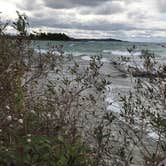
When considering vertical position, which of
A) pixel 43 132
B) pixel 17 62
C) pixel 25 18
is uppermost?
pixel 25 18

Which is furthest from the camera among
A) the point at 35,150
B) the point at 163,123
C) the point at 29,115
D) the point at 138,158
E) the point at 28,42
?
the point at 138,158

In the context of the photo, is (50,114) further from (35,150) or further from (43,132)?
(35,150)

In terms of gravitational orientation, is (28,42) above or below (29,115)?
above

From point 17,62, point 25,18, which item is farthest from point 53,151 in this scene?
point 25,18

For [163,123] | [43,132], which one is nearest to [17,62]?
[43,132]

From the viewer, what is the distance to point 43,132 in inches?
199

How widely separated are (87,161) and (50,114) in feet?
5.12

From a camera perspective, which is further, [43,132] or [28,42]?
[28,42]

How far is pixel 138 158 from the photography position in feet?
24.2

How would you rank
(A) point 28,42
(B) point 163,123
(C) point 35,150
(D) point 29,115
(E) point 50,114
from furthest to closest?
1. (A) point 28,42
2. (E) point 50,114
3. (D) point 29,115
4. (B) point 163,123
5. (C) point 35,150

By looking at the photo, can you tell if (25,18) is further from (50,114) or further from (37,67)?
(50,114)

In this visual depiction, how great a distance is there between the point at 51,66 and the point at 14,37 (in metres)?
0.76

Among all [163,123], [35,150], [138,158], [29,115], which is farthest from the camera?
[138,158]

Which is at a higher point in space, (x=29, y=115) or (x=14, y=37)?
(x=14, y=37)
